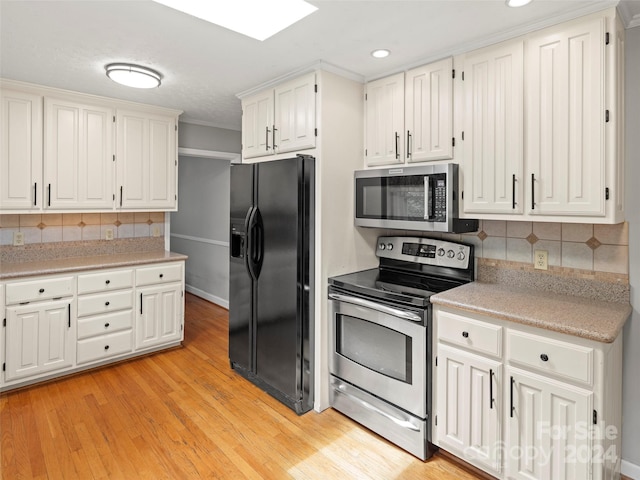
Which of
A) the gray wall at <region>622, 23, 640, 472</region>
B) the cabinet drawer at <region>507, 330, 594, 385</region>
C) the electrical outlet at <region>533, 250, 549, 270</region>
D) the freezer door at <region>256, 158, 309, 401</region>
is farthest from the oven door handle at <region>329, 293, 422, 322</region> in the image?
the gray wall at <region>622, 23, 640, 472</region>

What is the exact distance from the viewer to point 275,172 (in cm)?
272

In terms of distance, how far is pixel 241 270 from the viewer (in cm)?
308

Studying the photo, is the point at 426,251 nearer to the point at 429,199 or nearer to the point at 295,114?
the point at 429,199

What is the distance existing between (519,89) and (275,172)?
5.15ft

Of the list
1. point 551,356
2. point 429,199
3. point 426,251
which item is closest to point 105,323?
point 426,251

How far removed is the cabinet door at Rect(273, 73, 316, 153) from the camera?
8.58 ft

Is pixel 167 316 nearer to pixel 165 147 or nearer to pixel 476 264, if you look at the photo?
pixel 165 147

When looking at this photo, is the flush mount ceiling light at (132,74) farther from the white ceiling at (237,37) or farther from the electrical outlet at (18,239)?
the electrical outlet at (18,239)

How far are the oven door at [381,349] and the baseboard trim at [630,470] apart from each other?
105 cm

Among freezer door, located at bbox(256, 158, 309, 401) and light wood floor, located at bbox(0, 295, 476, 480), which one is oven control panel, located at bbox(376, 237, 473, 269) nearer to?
freezer door, located at bbox(256, 158, 309, 401)

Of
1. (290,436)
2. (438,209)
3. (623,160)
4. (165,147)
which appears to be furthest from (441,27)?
(165,147)

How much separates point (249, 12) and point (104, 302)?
8.53 ft

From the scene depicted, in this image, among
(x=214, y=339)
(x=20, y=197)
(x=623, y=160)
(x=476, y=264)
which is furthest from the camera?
(x=214, y=339)

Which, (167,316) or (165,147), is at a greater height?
(165,147)
